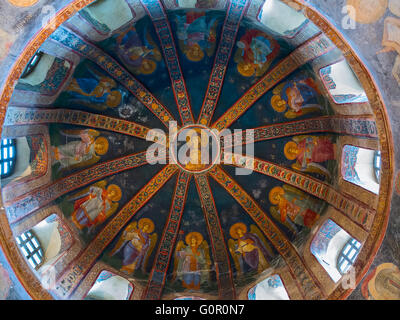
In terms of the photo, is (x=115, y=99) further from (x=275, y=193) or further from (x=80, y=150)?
(x=275, y=193)

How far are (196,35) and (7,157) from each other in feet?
21.1

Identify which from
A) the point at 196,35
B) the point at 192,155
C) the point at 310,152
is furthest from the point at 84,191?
the point at 310,152

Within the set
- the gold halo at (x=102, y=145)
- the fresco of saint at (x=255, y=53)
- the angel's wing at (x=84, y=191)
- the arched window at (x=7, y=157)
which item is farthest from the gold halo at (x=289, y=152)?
the arched window at (x=7, y=157)

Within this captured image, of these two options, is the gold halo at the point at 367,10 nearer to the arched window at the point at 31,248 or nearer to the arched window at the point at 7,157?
the arched window at the point at 7,157

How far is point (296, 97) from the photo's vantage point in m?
14.1

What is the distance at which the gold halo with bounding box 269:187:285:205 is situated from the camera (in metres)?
14.7

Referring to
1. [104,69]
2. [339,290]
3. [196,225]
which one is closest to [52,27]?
[104,69]

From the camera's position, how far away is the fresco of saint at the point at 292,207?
1386 centimetres

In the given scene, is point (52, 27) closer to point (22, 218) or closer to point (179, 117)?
point (22, 218)

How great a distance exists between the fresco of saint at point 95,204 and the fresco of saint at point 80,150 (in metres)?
0.90

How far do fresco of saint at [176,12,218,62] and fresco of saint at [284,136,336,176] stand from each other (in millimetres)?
4017

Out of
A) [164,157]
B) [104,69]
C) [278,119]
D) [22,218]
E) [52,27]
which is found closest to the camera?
[52,27]

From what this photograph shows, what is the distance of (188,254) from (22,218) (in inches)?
217

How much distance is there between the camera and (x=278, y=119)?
1473cm
